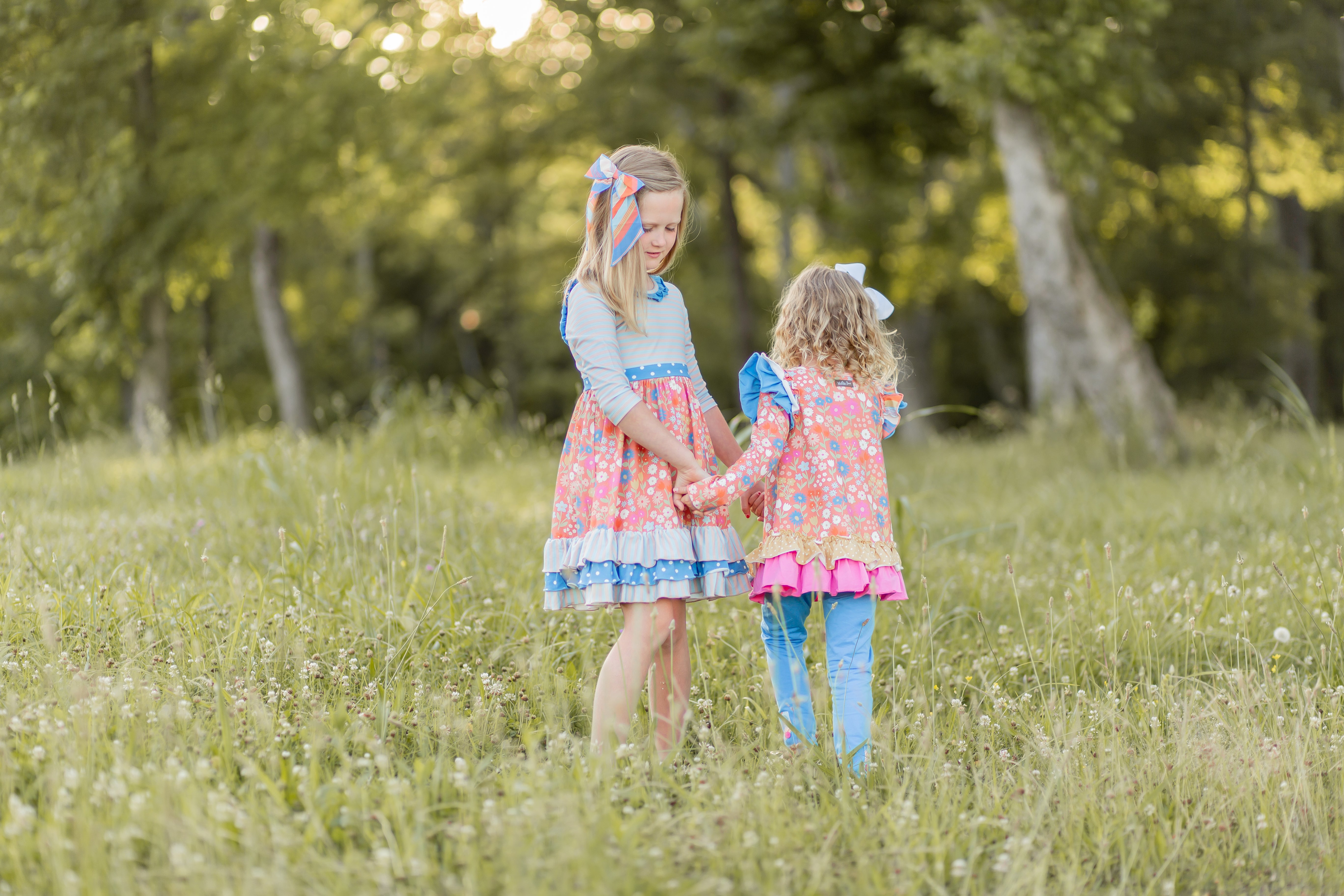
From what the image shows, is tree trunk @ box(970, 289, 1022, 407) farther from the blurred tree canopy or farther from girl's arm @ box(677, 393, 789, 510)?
girl's arm @ box(677, 393, 789, 510)

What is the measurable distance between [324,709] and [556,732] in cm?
Result: 70

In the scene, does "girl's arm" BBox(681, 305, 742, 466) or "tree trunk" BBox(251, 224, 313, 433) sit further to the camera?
"tree trunk" BBox(251, 224, 313, 433)

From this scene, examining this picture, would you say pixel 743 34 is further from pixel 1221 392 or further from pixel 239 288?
pixel 239 288

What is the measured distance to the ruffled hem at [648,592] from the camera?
10.2 feet

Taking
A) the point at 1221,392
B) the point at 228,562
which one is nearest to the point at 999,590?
the point at 228,562

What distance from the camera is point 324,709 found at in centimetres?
317

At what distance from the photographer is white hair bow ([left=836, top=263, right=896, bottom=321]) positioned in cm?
350

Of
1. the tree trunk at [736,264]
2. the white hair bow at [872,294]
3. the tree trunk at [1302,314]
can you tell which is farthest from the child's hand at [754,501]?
the tree trunk at [1302,314]

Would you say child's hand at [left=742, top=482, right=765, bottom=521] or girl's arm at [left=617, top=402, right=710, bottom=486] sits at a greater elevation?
girl's arm at [left=617, top=402, right=710, bottom=486]

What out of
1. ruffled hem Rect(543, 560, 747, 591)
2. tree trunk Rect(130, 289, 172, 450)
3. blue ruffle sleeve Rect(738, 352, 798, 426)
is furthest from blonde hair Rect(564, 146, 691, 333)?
tree trunk Rect(130, 289, 172, 450)

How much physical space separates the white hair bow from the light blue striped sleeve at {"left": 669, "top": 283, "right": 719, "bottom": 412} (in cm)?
52

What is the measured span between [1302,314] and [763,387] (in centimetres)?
1961

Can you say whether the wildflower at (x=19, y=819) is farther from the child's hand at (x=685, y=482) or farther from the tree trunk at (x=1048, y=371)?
the tree trunk at (x=1048, y=371)

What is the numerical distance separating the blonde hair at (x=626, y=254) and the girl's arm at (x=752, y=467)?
472 millimetres
